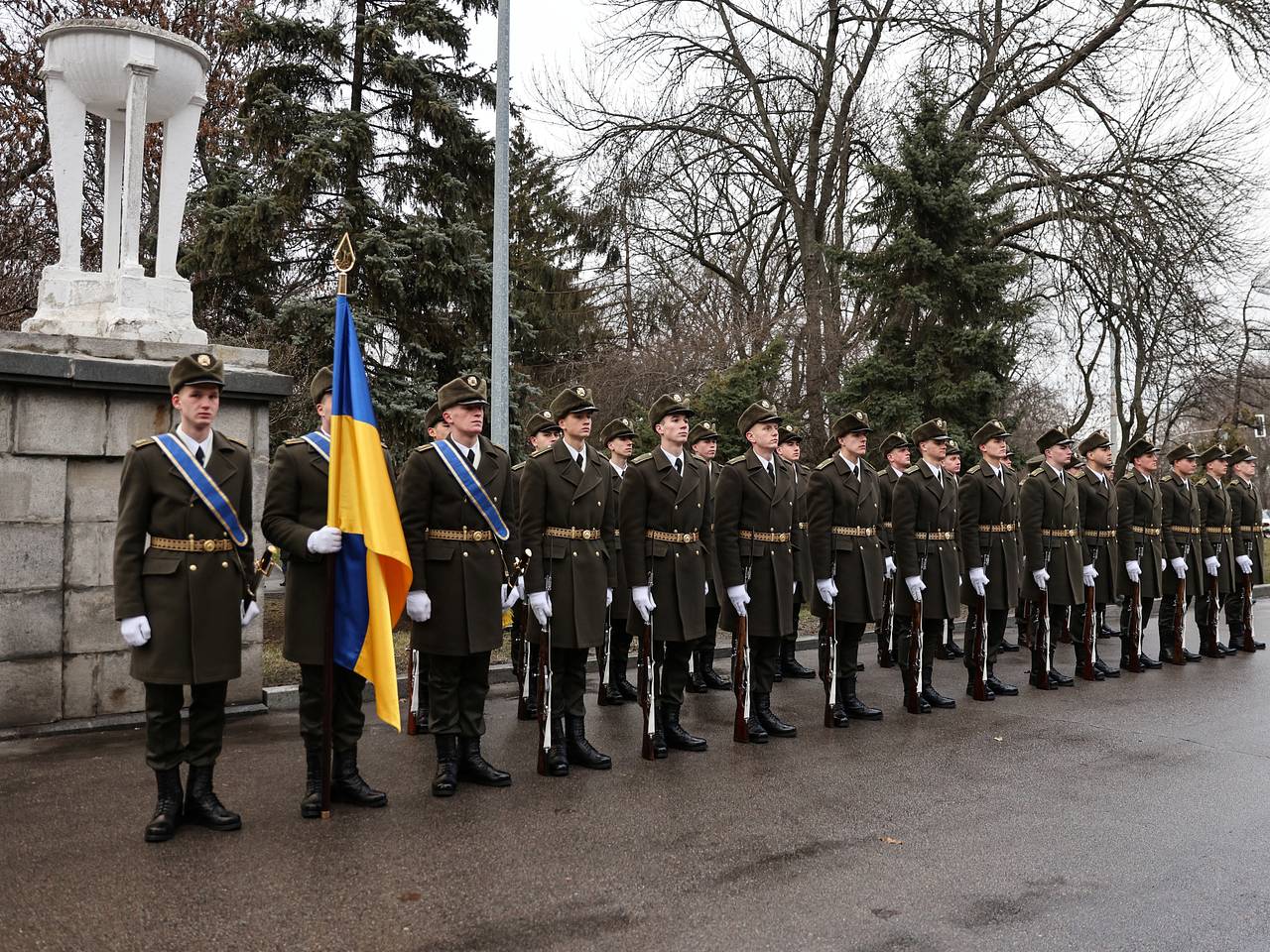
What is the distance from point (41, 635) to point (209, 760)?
98.2 inches

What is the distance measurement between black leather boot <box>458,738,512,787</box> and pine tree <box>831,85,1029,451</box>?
1020cm

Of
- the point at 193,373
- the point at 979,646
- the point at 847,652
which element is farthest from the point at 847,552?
the point at 193,373

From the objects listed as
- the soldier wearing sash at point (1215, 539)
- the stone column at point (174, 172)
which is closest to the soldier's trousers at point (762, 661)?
the stone column at point (174, 172)

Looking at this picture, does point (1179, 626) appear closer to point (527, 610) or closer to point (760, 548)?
point (760, 548)

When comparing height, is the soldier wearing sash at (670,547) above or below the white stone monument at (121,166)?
below

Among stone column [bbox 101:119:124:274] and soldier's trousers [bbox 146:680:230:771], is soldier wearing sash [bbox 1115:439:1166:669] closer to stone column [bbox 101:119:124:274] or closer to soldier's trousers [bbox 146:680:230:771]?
soldier's trousers [bbox 146:680:230:771]

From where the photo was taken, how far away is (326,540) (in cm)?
473

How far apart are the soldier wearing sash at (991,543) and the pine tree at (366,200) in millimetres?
7181

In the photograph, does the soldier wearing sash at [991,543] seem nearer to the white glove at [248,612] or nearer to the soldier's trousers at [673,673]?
the soldier's trousers at [673,673]

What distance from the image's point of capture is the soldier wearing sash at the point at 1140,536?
31.2ft

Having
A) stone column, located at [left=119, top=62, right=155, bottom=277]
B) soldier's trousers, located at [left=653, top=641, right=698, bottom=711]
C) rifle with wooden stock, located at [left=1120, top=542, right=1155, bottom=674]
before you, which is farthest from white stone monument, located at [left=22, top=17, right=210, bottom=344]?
rifle with wooden stock, located at [left=1120, top=542, right=1155, bottom=674]

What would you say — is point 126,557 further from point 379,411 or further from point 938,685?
point 379,411

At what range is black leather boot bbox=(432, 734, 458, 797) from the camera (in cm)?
519

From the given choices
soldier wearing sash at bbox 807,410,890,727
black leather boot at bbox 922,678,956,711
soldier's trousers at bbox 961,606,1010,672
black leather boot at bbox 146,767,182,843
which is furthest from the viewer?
soldier's trousers at bbox 961,606,1010,672
